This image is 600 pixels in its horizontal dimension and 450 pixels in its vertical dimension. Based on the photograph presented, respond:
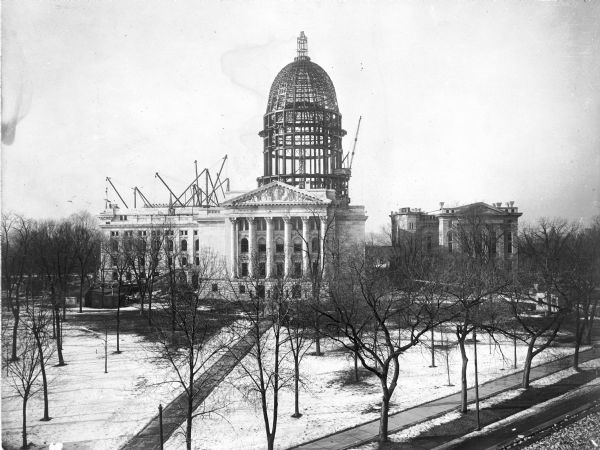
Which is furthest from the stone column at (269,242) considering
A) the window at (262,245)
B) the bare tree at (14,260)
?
the bare tree at (14,260)

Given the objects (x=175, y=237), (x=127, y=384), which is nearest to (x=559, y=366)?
(x=127, y=384)

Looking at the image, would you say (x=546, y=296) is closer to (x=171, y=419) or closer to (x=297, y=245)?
(x=171, y=419)

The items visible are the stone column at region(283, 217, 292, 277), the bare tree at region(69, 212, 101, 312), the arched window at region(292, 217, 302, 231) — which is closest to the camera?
the bare tree at region(69, 212, 101, 312)

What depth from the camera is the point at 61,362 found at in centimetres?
2881

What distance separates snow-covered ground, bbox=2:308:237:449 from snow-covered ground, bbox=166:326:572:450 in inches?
102

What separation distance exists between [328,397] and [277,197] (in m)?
36.9

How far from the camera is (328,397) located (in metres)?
24.2

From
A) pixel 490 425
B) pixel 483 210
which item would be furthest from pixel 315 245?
pixel 490 425

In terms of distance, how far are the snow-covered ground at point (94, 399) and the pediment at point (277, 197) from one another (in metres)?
27.6

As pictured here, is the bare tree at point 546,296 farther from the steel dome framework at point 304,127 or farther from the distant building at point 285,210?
the steel dome framework at point 304,127

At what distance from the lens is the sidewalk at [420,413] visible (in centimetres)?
1870

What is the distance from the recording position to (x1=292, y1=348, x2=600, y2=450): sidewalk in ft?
61.4

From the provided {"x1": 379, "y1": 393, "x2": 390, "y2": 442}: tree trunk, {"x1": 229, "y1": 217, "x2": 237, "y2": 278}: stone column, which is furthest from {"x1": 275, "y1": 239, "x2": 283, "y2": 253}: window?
{"x1": 379, "y1": 393, "x2": 390, "y2": 442}: tree trunk

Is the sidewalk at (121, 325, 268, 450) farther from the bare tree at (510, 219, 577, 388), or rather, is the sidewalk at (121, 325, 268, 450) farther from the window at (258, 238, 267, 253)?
the window at (258, 238, 267, 253)
